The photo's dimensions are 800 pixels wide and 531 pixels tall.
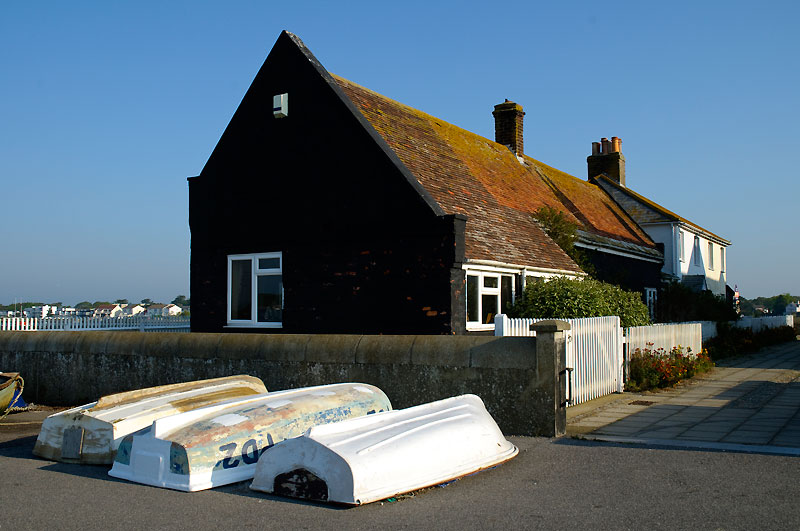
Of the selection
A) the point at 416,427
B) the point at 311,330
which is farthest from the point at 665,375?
the point at 416,427

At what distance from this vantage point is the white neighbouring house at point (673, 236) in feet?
108

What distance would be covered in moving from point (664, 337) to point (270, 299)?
9255 millimetres

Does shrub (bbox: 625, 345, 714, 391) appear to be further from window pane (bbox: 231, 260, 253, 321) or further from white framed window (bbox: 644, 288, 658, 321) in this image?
white framed window (bbox: 644, 288, 658, 321)

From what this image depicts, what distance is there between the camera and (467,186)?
59.3 ft

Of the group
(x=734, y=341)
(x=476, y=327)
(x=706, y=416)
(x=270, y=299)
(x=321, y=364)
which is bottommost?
(x=706, y=416)

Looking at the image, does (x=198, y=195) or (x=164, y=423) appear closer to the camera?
(x=164, y=423)

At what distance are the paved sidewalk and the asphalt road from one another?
3.21 ft

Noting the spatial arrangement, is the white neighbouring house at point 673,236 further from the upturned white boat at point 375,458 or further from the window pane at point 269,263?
the upturned white boat at point 375,458

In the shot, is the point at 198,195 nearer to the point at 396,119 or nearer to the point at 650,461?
the point at 396,119

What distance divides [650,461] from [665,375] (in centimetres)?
700

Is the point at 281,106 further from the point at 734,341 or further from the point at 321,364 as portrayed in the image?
the point at 734,341

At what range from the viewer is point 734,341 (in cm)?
2462

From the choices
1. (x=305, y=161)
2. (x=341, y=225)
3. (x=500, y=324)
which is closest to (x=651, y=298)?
(x=341, y=225)

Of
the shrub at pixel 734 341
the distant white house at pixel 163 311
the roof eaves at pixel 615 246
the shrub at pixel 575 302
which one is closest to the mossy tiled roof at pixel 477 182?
the roof eaves at pixel 615 246
